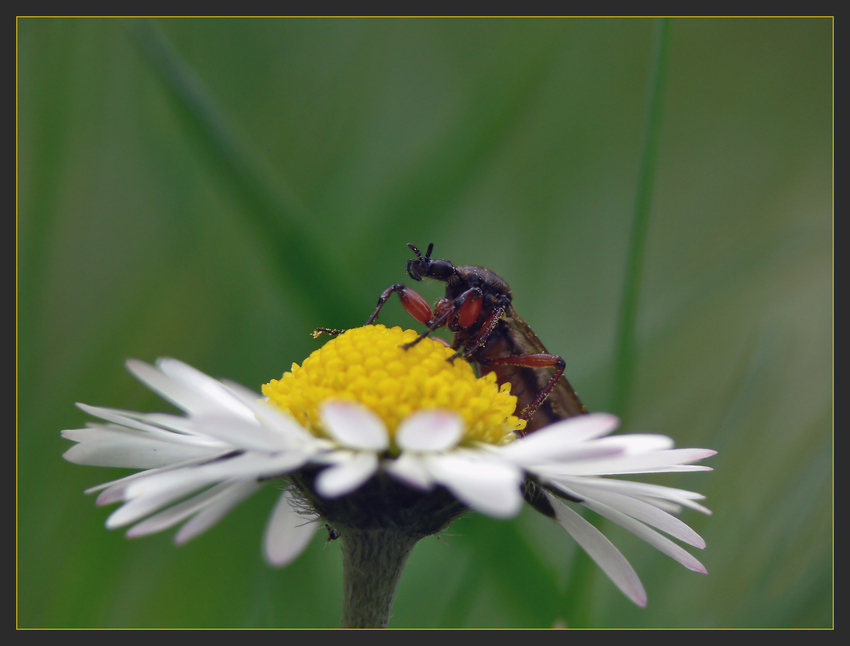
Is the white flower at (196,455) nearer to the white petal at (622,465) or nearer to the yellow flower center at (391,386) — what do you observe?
the yellow flower center at (391,386)

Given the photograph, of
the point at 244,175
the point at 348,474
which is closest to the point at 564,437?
the point at 348,474

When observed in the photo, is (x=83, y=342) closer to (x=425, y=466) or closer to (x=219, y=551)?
(x=219, y=551)

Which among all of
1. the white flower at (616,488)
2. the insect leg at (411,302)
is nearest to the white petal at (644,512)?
the white flower at (616,488)

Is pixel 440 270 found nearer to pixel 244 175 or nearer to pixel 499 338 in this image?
pixel 499 338

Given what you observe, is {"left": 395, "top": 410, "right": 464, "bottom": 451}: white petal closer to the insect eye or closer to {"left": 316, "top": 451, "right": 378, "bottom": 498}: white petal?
{"left": 316, "top": 451, "right": 378, "bottom": 498}: white petal

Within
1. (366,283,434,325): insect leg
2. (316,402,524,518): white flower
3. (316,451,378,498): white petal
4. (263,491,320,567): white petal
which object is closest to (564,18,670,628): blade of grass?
(366,283,434,325): insect leg

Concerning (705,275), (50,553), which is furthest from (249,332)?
(705,275)
